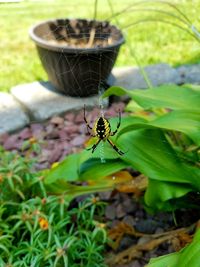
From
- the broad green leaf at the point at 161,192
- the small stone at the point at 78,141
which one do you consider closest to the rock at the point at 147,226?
the broad green leaf at the point at 161,192

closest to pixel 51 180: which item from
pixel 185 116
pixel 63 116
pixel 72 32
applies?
pixel 185 116

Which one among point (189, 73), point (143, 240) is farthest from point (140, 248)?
point (189, 73)

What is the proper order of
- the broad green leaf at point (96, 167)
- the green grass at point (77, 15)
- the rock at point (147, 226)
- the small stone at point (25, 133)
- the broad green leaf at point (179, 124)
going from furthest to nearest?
the green grass at point (77, 15), the small stone at point (25, 133), the rock at point (147, 226), the broad green leaf at point (96, 167), the broad green leaf at point (179, 124)

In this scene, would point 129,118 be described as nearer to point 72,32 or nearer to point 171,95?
point 171,95

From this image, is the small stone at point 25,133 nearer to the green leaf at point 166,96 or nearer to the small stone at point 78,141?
the small stone at point 78,141

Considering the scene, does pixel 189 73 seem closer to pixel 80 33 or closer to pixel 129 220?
pixel 80 33

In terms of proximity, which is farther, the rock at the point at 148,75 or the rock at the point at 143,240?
the rock at the point at 148,75

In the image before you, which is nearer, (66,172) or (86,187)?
(66,172)

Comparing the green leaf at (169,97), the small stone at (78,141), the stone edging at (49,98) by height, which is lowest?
the small stone at (78,141)
